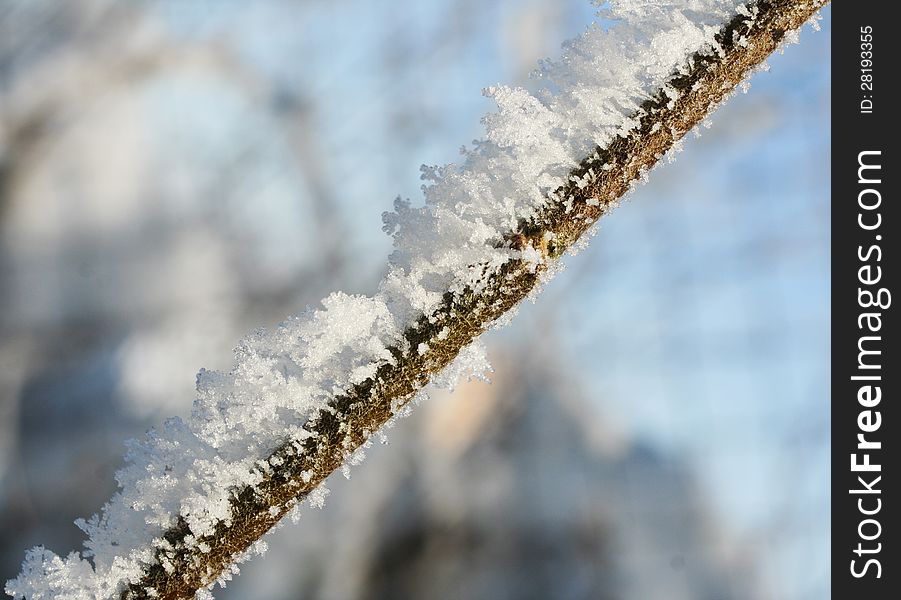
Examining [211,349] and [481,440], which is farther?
[481,440]

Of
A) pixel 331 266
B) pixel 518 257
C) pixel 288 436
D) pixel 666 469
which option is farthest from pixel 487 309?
pixel 666 469

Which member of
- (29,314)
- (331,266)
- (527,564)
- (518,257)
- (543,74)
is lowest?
(527,564)

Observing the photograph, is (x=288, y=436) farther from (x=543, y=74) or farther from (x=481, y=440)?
(x=481, y=440)

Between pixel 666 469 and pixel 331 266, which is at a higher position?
pixel 331 266

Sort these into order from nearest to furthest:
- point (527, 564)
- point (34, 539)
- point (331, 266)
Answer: point (34, 539)
point (331, 266)
point (527, 564)

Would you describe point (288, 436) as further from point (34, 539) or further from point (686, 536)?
point (686, 536)

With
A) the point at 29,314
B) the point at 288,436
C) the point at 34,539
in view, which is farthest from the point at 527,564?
the point at 288,436

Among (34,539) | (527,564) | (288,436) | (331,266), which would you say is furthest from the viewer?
(527,564)
